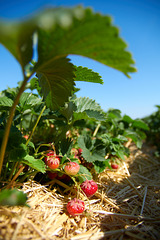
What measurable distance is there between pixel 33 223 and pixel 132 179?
95 cm

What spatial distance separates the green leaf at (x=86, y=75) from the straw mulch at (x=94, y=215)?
0.61 metres

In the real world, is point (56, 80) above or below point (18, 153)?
above

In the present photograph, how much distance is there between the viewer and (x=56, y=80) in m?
0.75

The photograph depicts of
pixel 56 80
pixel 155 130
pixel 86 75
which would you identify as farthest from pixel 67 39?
pixel 155 130

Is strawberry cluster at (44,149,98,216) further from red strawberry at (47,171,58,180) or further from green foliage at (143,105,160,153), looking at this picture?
green foliage at (143,105,160,153)

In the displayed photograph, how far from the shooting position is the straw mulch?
63cm

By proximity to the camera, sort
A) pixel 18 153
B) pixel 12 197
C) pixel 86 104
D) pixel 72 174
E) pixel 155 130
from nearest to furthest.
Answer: pixel 12 197
pixel 18 153
pixel 72 174
pixel 86 104
pixel 155 130

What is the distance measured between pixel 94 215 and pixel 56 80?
68 centimetres

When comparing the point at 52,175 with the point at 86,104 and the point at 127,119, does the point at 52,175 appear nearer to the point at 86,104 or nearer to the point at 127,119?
the point at 86,104

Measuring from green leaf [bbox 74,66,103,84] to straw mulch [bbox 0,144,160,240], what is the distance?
611mm

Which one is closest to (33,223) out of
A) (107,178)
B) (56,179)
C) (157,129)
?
(56,179)

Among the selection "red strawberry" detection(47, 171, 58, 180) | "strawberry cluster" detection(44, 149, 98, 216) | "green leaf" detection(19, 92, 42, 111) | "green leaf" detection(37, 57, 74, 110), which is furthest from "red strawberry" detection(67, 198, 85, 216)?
"green leaf" detection(19, 92, 42, 111)

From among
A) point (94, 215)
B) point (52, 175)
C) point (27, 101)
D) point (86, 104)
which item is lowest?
point (94, 215)

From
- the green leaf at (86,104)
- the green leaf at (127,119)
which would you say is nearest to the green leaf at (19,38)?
the green leaf at (86,104)
